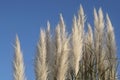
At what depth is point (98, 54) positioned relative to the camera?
8.16 m

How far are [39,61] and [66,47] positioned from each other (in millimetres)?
476

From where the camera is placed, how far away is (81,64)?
27.3 ft

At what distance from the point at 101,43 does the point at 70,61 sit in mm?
1002

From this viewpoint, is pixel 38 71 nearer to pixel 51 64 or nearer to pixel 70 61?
pixel 51 64

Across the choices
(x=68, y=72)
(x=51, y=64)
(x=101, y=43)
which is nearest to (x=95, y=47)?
(x=101, y=43)

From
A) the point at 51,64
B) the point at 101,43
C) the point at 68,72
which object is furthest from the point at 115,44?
the point at 51,64

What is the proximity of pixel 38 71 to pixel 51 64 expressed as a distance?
0.31 meters

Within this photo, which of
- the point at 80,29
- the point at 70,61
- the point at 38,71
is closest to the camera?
the point at 38,71

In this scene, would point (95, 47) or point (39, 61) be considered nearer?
point (39, 61)

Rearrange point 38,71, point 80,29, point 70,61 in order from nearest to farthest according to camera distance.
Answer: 1. point 38,71
2. point 70,61
3. point 80,29

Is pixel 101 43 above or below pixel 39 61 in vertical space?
above

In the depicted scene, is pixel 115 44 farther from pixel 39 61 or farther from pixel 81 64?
pixel 39 61

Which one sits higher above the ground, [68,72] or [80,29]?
[80,29]

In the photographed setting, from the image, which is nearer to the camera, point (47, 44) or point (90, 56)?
point (47, 44)
